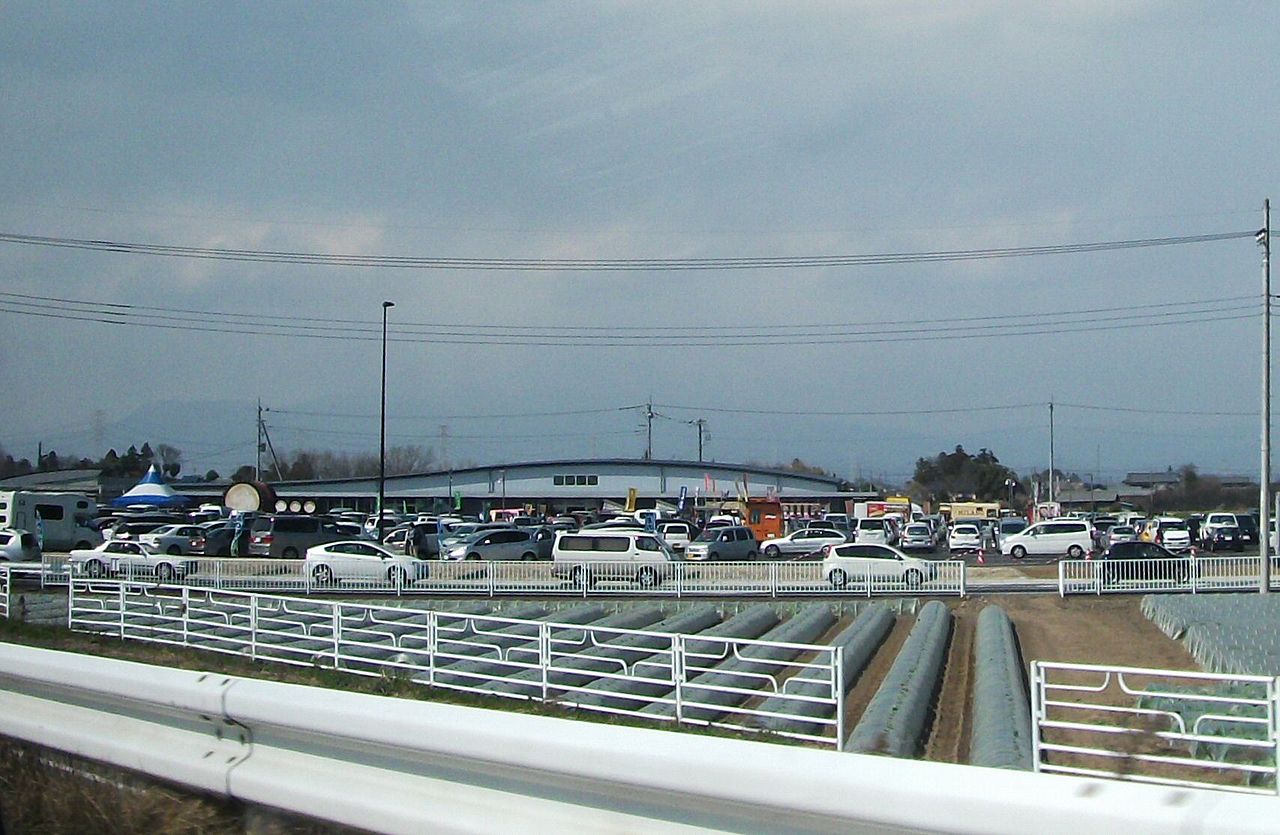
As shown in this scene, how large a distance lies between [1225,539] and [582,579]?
35.4m

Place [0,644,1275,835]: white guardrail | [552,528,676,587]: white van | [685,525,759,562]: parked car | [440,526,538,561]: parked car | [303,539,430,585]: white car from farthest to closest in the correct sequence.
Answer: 1. [685,525,759,562]: parked car
2. [440,526,538,561]: parked car
3. [552,528,676,587]: white van
4. [303,539,430,585]: white car
5. [0,644,1275,835]: white guardrail

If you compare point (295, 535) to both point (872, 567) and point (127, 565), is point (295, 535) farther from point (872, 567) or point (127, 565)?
point (872, 567)

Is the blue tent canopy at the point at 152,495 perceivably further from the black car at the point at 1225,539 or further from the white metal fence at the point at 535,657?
the black car at the point at 1225,539

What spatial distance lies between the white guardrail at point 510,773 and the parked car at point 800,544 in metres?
45.6

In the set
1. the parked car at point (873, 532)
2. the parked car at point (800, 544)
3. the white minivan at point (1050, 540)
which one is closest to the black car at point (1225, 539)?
the white minivan at point (1050, 540)

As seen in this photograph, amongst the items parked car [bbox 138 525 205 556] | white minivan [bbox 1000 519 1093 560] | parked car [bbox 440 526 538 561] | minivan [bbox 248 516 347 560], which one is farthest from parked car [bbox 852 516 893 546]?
parked car [bbox 138 525 205 556]

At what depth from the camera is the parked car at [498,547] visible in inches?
1609

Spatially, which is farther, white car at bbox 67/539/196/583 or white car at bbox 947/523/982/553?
white car at bbox 947/523/982/553

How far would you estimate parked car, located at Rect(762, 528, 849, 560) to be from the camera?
50.1 meters

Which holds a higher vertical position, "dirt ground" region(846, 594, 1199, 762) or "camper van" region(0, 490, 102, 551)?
"camper van" region(0, 490, 102, 551)

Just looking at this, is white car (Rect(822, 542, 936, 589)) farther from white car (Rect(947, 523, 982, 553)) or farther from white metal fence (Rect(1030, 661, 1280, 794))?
white car (Rect(947, 523, 982, 553))

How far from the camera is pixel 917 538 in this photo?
183 feet

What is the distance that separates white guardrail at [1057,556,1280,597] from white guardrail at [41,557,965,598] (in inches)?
121

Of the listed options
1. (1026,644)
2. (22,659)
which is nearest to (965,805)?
(22,659)
